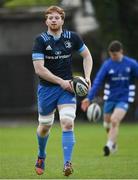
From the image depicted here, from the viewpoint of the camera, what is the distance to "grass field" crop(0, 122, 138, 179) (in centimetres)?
1258

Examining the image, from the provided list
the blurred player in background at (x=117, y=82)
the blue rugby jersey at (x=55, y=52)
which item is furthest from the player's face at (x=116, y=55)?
the blue rugby jersey at (x=55, y=52)

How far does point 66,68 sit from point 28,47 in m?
24.3

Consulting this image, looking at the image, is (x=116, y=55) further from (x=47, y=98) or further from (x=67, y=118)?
(x=67, y=118)

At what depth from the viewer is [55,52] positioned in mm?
12430

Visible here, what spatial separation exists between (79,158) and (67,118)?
400cm

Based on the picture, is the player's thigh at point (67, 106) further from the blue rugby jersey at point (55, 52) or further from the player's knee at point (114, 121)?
the player's knee at point (114, 121)

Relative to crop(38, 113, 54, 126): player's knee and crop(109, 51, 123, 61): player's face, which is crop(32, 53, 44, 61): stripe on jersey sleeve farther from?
crop(109, 51, 123, 61): player's face

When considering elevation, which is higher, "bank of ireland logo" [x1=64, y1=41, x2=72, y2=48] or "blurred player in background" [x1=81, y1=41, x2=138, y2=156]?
"bank of ireland logo" [x1=64, y1=41, x2=72, y2=48]

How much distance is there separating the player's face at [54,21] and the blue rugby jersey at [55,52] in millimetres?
146

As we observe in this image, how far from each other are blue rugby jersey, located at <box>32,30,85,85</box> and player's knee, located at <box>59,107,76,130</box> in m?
0.50

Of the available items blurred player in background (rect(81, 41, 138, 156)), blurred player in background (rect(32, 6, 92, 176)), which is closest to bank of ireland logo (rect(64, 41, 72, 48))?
blurred player in background (rect(32, 6, 92, 176))

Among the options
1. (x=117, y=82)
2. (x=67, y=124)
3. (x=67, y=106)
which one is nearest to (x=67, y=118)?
(x=67, y=124)

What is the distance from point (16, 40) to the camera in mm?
36906

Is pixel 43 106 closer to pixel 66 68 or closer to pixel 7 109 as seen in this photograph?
pixel 66 68
